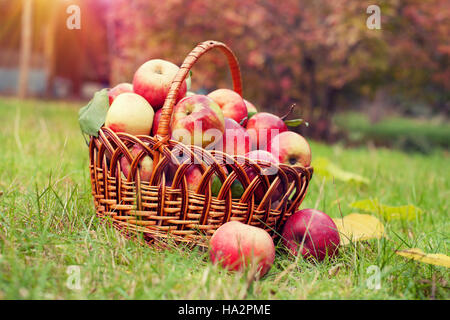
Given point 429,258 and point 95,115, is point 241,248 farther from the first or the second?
point 95,115

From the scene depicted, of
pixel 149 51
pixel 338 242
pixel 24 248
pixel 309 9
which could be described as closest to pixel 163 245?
pixel 24 248

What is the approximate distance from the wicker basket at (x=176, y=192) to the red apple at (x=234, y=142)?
0.14 meters

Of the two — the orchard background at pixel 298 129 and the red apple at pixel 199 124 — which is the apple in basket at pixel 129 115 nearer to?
the red apple at pixel 199 124

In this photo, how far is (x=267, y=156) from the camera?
1.52 m

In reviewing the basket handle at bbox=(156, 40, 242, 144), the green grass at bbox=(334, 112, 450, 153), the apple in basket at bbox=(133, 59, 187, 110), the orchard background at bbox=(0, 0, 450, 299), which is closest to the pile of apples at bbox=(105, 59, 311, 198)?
the apple in basket at bbox=(133, 59, 187, 110)

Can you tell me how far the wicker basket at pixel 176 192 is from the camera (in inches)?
55.0

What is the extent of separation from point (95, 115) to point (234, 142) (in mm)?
574

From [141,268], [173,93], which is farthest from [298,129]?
[141,268]

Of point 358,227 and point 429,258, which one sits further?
point 358,227

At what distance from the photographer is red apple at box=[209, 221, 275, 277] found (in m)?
1.31

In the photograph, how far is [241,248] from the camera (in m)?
1.32

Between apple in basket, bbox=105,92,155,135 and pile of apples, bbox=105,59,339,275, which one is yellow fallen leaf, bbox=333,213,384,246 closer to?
pile of apples, bbox=105,59,339,275

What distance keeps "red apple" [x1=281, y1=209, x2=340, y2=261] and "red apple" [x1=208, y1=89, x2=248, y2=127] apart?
1.68 ft

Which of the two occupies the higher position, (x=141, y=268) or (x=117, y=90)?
(x=117, y=90)
